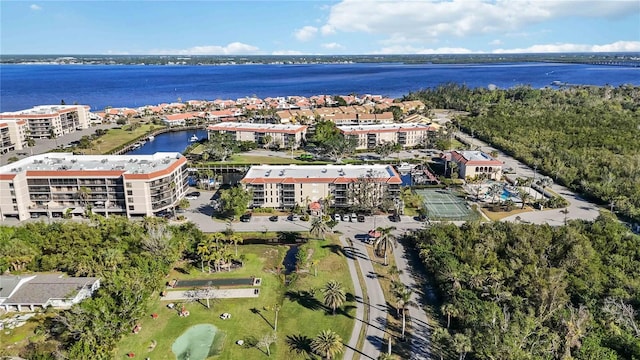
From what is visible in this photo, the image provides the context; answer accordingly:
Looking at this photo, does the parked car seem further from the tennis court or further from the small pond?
the tennis court

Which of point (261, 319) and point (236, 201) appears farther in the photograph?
point (236, 201)

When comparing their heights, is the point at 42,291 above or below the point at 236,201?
below

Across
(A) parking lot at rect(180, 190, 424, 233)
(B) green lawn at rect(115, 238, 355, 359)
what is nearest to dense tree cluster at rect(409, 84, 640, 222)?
(A) parking lot at rect(180, 190, 424, 233)

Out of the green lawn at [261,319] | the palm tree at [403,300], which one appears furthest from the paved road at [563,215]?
the green lawn at [261,319]

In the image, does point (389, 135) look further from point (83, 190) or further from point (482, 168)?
point (83, 190)

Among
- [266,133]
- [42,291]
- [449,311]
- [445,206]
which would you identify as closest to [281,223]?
[445,206]

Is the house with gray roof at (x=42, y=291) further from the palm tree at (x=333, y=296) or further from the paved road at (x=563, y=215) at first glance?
the paved road at (x=563, y=215)
